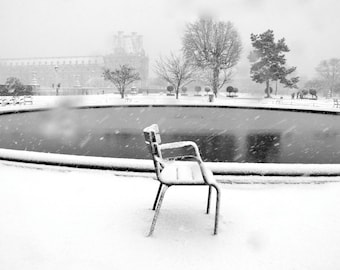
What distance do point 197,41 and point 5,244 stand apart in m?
45.4

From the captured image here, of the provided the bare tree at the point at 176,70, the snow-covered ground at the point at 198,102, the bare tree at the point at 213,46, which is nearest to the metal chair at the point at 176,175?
the snow-covered ground at the point at 198,102

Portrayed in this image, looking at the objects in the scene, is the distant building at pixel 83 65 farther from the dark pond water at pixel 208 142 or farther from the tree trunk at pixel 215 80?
the dark pond water at pixel 208 142

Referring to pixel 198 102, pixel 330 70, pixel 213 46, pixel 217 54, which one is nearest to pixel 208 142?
pixel 198 102

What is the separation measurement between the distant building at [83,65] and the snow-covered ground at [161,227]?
9387 cm

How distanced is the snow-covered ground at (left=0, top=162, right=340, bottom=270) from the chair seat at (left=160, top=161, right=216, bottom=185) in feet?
1.61

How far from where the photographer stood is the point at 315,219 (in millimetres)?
3096

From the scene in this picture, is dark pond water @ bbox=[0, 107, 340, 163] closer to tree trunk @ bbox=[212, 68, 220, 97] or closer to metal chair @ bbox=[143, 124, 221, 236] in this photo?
metal chair @ bbox=[143, 124, 221, 236]

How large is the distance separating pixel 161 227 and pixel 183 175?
1.77ft

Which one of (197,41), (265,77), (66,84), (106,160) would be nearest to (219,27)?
(197,41)

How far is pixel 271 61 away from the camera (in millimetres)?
45719

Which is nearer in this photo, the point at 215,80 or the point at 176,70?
the point at 176,70

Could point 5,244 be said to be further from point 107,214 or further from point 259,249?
point 259,249

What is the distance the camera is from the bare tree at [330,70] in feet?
222

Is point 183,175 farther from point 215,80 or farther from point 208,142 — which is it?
point 215,80
